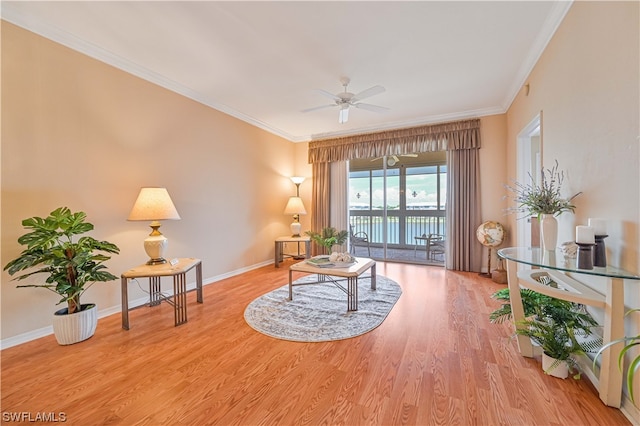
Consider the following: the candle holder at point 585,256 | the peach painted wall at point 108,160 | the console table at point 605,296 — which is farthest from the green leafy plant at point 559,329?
the peach painted wall at point 108,160

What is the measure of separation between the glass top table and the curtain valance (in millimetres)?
2995

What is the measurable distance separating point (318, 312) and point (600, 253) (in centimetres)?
219

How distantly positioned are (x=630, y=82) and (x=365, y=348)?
90.0 inches

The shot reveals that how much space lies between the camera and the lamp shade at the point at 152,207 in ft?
8.48

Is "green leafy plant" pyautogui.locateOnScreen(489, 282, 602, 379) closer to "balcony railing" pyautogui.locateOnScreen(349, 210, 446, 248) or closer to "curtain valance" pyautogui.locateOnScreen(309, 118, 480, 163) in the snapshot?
"curtain valance" pyautogui.locateOnScreen(309, 118, 480, 163)

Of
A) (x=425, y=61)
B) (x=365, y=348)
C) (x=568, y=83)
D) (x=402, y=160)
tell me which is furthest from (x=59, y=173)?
(x=402, y=160)

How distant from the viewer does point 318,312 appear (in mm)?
2729

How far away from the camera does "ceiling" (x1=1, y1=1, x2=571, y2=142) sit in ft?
6.82

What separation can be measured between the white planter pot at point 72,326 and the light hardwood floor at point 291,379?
0.06m

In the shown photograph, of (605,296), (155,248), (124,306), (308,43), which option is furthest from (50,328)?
(605,296)

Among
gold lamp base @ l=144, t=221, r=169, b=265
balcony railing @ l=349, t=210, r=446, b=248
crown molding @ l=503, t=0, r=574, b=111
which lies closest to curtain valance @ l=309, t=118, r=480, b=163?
crown molding @ l=503, t=0, r=574, b=111

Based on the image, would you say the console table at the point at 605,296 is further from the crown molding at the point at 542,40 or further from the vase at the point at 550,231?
the crown molding at the point at 542,40

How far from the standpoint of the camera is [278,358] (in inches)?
76.8

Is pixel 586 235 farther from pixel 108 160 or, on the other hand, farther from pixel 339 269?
pixel 108 160
